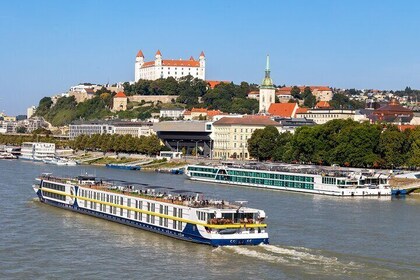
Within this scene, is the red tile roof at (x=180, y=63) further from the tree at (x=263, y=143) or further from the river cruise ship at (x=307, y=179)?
the river cruise ship at (x=307, y=179)

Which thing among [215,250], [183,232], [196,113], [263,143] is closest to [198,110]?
[196,113]

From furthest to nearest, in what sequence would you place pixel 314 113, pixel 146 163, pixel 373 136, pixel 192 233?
pixel 314 113
pixel 146 163
pixel 373 136
pixel 192 233

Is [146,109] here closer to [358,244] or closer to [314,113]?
[314,113]

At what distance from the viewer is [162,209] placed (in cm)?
3045

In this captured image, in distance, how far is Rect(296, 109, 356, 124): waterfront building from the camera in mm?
103250

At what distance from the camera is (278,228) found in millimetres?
31922

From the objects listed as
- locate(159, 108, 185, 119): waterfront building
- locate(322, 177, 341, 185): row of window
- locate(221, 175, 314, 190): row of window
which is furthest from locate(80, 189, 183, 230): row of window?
locate(159, 108, 185, 119): waterfront building

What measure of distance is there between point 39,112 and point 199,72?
36498 millimetres

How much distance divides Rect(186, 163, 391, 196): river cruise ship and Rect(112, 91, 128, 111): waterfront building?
75.7m

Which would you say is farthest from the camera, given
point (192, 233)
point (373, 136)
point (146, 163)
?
point (146, 163)

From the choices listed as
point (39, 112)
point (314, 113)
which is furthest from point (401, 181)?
point (39, 112)

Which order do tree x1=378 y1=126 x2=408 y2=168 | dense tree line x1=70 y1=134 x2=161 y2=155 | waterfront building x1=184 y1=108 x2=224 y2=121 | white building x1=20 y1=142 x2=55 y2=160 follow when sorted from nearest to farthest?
tree x1=378 y1=126 x2=408 y2=168 < dense tree line x1=70 y1=134 x2=161 y2=155 < white building x1=20 y1=142 x2=55 y2=160 < waterfront building x1=184 y1=108 x2=224 y2=121

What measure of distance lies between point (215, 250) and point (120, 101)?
109 meters

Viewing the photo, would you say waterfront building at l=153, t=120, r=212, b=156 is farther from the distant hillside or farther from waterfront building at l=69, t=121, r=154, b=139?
the distant hillside
